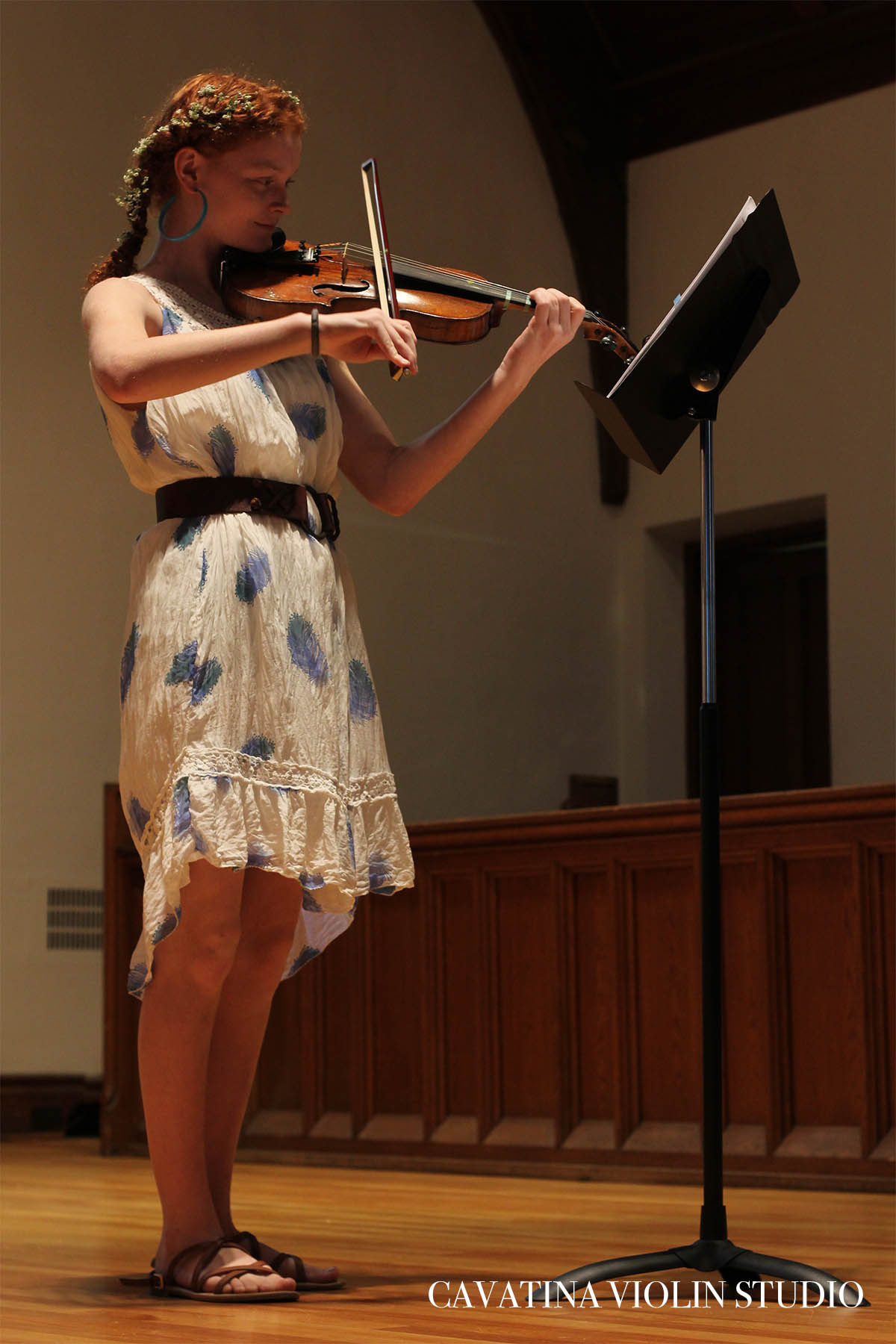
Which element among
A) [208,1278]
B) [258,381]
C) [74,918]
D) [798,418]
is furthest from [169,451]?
[798,418]

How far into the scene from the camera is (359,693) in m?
2.07

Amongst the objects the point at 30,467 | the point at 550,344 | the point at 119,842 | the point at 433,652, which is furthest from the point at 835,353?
the point at 550,344

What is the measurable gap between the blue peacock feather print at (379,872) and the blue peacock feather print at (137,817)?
0.89 ft

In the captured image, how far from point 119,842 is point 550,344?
3.17 m

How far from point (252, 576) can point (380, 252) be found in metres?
0.40

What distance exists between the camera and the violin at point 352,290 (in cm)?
191

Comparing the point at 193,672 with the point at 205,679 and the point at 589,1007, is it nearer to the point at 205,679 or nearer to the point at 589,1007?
the point at 205,679

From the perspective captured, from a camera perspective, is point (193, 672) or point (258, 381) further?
point (258, 381)

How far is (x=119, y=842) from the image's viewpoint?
4.86 m

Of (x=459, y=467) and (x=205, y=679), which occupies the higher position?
(x=459, y=467)

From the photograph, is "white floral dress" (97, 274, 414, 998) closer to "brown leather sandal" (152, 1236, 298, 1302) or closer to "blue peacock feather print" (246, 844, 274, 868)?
"blue peacock feather print" (246, 844, 274, 868)

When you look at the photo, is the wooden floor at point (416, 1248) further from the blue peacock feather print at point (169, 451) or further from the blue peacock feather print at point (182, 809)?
the blue peacock feather print at point (169, 451)

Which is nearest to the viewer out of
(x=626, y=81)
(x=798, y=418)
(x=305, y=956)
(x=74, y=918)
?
(x=305, y=956)

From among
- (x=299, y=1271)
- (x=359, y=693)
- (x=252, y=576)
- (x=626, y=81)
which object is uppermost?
(x=626, y=81)
